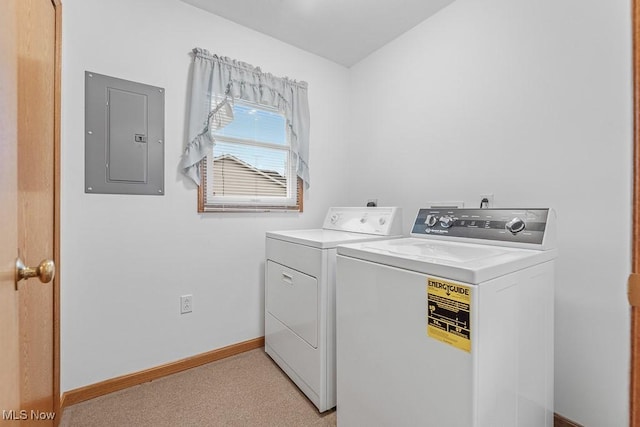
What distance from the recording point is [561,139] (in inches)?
55.1

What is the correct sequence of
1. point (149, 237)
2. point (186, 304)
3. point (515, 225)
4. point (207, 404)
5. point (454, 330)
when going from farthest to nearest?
1. point (186, 304)
2. point (149, 237)
3. point (207, 404)
4. point (515, 225)
5. point (454, 330)

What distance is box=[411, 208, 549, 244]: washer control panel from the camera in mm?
1271

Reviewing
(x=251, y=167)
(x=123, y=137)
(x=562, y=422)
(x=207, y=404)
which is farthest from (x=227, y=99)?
(x=562, y=422)

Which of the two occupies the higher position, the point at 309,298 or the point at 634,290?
the point at 634,290

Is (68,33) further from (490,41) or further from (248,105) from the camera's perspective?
(490,41)

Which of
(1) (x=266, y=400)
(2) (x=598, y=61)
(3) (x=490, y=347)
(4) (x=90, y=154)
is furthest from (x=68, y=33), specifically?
(2) (x=598, y=61)

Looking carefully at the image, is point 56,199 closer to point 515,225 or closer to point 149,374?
point 149,374

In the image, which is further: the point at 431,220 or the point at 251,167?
the point at 251,167

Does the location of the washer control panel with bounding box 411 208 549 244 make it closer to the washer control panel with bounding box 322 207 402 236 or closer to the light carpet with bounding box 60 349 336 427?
the washer control panel with bounding box 322 207 402 236

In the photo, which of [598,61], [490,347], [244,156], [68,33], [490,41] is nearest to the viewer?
[490,347]

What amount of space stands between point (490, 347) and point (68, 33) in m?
2.44

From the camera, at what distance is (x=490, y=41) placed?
1.68 metres

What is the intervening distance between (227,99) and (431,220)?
162cm

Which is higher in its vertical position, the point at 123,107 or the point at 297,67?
the point at 297,67
